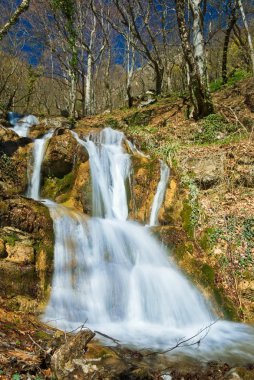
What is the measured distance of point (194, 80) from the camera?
1432 cm

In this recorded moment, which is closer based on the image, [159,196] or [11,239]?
[11,239]

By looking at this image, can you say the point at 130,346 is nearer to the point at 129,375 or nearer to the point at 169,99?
the point at 129,375

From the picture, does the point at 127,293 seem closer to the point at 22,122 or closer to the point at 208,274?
the point at 208,274

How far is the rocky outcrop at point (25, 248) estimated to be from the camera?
6543 mm

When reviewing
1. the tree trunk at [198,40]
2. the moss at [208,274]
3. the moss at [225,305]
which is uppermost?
the tree trunk at [198,40]

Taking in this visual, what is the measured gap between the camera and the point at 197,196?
1012 centimetres

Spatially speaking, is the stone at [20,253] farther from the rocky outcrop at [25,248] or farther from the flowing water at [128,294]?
the flowing water at [128,294]

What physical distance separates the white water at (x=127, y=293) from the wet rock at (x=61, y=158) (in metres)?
3.04

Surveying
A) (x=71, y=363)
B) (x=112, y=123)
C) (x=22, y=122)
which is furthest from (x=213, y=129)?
(x=71, y=363)

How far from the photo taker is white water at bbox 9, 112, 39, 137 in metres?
15.0

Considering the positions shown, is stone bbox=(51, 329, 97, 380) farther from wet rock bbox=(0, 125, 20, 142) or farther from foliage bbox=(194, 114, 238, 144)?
foliage bbox=(194, 114, 238, 144)

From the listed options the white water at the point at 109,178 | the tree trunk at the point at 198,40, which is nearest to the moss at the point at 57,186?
the white water at the point at 109,178

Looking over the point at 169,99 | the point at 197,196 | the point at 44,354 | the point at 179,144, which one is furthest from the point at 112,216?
the point at 169,99

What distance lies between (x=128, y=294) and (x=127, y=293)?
31mm
